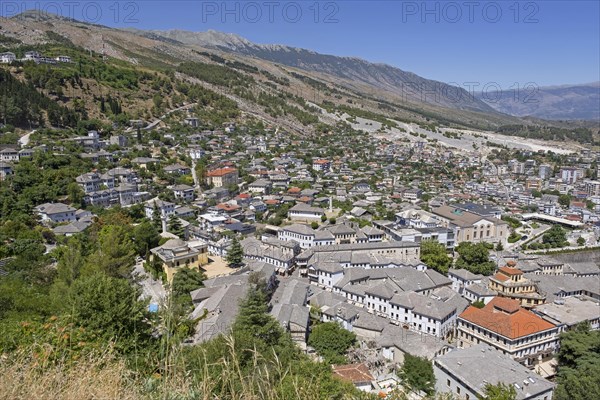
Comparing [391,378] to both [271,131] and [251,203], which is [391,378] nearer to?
[251,203]

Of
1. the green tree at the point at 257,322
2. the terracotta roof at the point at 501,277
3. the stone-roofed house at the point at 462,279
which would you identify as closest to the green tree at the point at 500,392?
the green tree at the point at 257,322

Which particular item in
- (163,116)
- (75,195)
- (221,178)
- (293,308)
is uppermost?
(163,116)

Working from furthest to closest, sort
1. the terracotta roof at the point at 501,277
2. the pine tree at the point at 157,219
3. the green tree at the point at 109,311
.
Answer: the pine tree at the point at 157,219 < the terracotta roof at the point at 501,277 < the green tree at the point at 109,311

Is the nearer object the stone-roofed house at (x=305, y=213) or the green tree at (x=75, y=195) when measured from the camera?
the green tree at (x=75, y=195)

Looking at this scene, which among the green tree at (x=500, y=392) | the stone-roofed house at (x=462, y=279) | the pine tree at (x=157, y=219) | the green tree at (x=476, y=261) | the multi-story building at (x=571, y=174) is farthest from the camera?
the multi-story building at (x=571, y=174)

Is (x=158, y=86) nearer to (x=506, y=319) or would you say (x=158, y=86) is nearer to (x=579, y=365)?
(x=506, y=319)

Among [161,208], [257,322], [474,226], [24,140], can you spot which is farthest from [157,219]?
[474,226]

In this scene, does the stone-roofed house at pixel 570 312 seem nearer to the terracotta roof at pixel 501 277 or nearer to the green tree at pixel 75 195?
the terracotta roof at pixel 501 277
